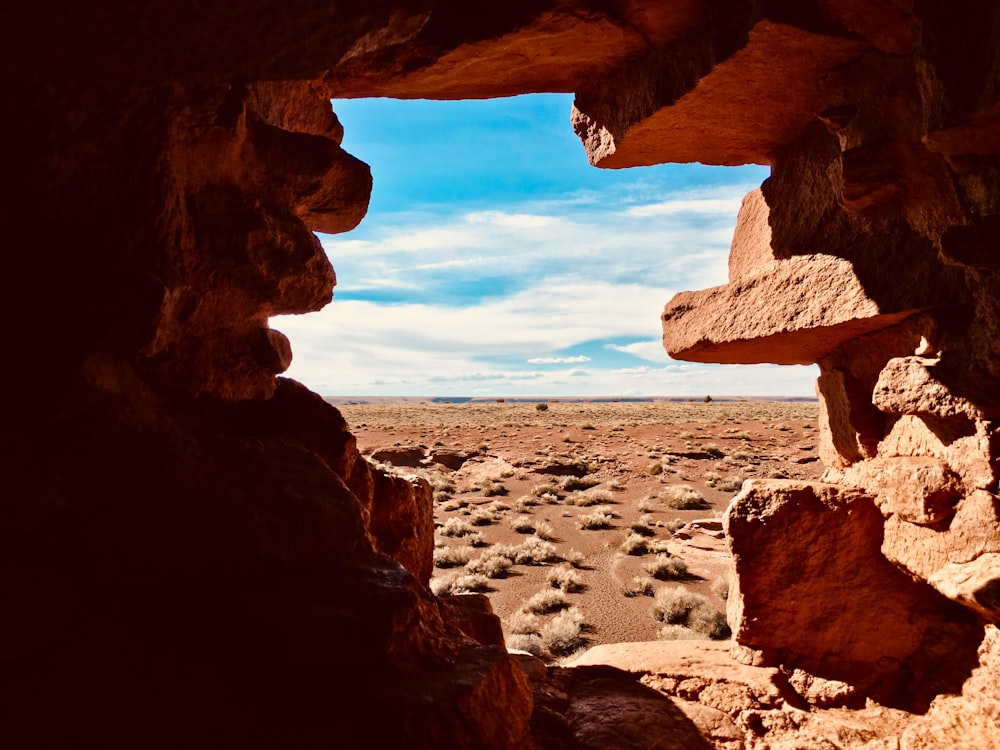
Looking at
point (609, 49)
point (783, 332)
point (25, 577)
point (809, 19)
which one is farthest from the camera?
point (783, 332)

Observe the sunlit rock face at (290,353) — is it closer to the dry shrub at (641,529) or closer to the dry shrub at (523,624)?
the dry shrub at (523,624)

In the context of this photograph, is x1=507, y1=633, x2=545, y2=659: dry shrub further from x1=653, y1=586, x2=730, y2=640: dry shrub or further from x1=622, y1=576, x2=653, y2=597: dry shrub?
x1=622, y1=576, x2=653, y2=597: dry shrub

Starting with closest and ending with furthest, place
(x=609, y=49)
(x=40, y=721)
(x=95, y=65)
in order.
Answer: (x=40, y=721), (x=95, y=65), (x=609, y=49)

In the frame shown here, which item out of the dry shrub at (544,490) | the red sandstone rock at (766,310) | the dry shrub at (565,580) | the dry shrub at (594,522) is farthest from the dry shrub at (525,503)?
the red sandstone rock at (766,310)

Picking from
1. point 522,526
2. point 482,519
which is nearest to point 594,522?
point 522,526

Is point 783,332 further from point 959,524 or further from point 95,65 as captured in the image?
point 95,65

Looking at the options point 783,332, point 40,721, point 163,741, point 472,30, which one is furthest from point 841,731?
point 472,30

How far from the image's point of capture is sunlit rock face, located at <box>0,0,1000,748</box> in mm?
2340

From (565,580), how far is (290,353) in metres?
7.82

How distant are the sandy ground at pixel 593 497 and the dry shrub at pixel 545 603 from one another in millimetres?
119

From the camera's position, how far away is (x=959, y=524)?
11.8 ft

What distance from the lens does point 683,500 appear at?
1611 centimetres

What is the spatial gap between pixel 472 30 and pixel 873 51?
2055mm

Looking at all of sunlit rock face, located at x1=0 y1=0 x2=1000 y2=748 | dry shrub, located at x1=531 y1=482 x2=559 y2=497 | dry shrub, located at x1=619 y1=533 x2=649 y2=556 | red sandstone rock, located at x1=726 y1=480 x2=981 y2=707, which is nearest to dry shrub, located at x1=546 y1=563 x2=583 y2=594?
dry shrub, located at x1=619 y1=533 x2=649 y2=556
